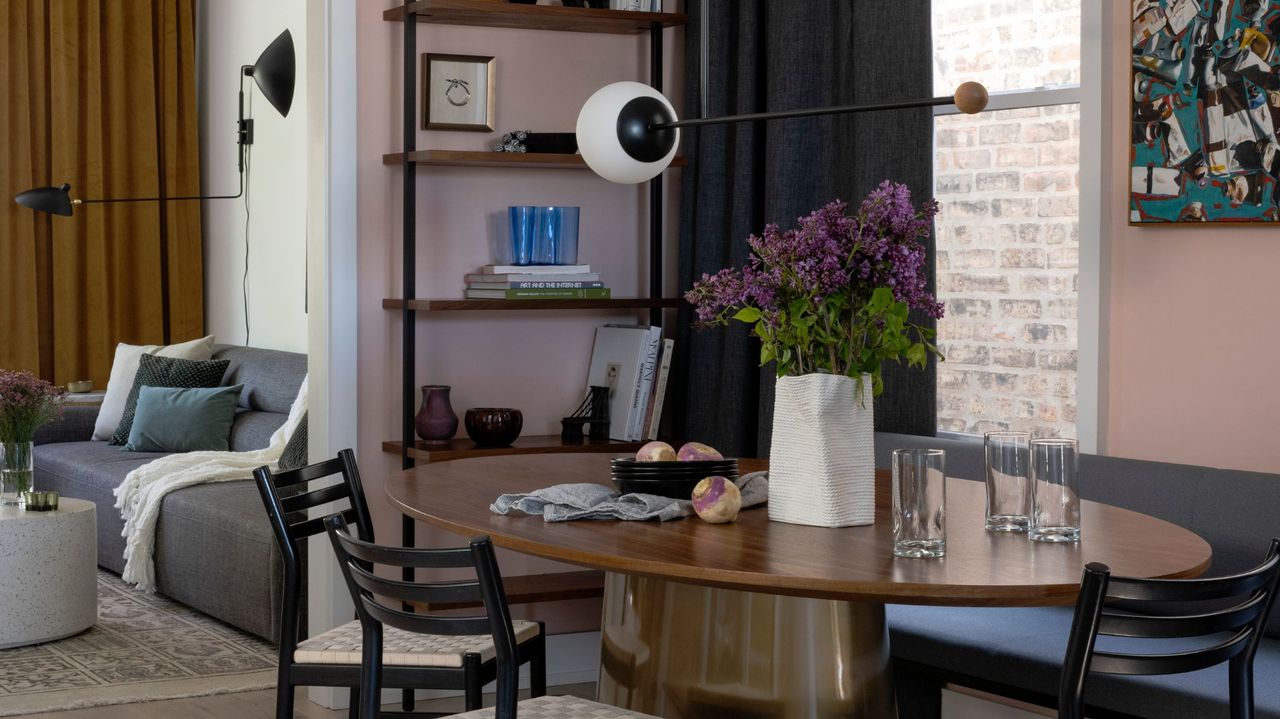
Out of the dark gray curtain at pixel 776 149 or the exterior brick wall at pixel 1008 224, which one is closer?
the exterior brick wall at pixel 1008 224

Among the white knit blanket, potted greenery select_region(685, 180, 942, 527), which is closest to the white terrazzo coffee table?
the white knit blanket

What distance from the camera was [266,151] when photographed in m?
6.85

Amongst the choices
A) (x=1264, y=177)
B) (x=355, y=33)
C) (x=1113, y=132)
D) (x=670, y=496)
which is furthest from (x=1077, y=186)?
(x=355, y=33)

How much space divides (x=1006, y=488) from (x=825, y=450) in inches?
10.9

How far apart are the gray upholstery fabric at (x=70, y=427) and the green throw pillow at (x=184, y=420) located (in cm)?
60

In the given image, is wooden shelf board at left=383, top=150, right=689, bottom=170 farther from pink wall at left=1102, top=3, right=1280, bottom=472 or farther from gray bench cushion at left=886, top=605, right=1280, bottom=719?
gray bench cushion at left=886, top=605, right=1280, bottom=719

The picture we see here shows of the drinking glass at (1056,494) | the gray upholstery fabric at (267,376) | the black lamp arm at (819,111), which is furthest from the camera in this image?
the gray upholstery fabric at (267,376)

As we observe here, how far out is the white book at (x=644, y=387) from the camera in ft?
13.2

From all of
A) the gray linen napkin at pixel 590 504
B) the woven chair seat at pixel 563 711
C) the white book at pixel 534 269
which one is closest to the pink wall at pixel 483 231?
the white book at pixel 534 269

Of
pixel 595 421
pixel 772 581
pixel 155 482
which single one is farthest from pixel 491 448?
pixel 772 581

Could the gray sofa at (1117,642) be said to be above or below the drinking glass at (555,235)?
below

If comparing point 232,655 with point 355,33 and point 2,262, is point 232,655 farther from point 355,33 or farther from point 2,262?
point 2,262

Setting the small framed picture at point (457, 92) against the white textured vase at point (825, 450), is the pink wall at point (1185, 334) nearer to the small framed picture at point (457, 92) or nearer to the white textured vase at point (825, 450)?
the white textured vase at point (825, 450)

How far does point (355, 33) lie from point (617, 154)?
1.30m
